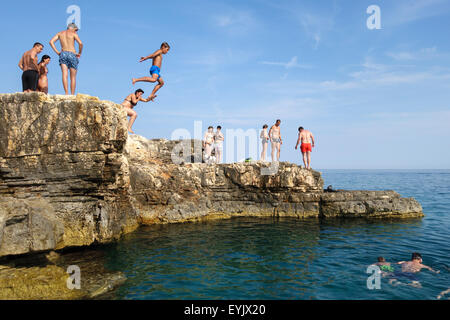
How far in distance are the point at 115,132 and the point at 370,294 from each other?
32.8ft

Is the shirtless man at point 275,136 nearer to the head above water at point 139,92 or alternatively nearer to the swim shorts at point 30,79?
the head above water at point 139,92

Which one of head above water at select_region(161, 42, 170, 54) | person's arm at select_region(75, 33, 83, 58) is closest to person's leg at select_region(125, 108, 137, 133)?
head above water at select_region(161, 42, 170, 54)

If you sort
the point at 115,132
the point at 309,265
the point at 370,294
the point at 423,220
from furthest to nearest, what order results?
1. the point at 423,220
2. the point at 115,132
3. the point at 309,265
4. the point at 370,294

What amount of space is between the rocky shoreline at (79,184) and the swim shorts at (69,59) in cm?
123

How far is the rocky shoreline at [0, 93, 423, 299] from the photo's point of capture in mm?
8391

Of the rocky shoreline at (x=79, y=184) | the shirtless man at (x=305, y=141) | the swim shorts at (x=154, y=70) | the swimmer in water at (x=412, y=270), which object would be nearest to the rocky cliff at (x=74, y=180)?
the rocky shoreline at (x=79, y=184)

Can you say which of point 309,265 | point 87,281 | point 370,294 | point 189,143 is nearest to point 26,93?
point 87,281

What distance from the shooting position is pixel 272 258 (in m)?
9.52

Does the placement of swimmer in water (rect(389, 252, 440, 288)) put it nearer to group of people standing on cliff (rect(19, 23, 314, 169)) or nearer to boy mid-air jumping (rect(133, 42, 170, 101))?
group of people standing on cliff (rect(19, 23, 314, 169))

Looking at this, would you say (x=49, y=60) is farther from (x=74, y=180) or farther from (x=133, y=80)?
(x=74, y=180)

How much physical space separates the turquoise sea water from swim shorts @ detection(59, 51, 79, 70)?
23.6 ft
